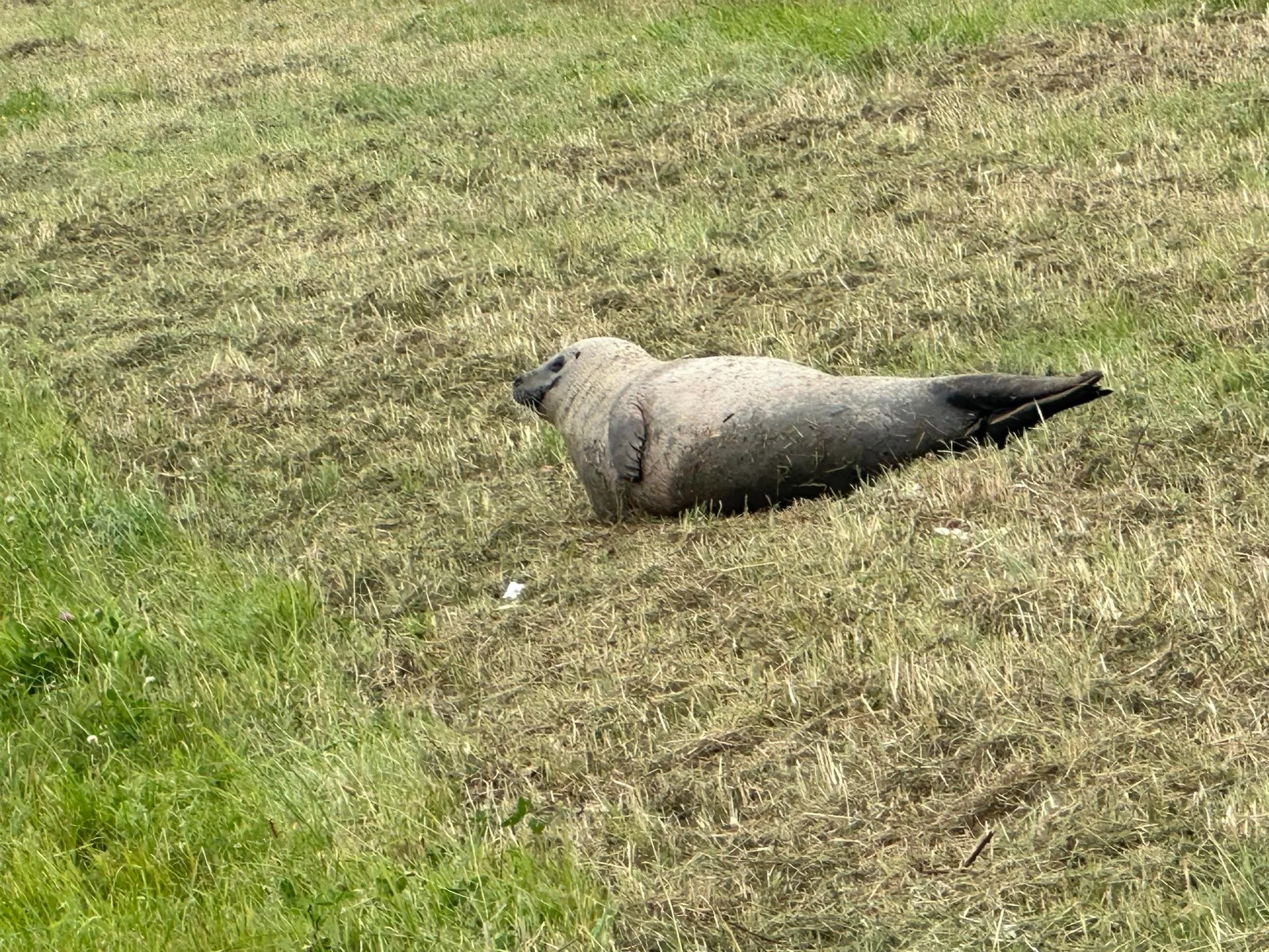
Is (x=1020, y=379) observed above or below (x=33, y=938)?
above

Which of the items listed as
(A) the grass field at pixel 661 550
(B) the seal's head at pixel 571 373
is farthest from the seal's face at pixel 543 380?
(A) the grass field at pixel 661 550

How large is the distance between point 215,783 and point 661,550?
1.61 meters

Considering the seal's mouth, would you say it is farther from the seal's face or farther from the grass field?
the grass field

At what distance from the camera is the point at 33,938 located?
3.81 m

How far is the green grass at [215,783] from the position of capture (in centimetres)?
362

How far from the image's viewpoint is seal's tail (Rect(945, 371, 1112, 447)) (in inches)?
204

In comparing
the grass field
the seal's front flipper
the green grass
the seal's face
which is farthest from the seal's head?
the green grass

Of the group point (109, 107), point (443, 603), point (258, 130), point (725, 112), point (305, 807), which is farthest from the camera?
point (109, 107)

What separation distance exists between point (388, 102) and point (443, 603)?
8.94m

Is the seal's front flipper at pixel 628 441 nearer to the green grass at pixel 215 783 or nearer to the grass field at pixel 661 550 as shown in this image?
the grass field at pixel 661 550

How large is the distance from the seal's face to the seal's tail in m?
1.57

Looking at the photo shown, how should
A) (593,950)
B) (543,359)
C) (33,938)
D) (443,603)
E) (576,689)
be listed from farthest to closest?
(543,359), (443,603), (576,689), (33,938), (593,950)

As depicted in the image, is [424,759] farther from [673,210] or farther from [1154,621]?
[673,210]

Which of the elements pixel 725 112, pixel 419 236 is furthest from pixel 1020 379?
pixel 725 112
